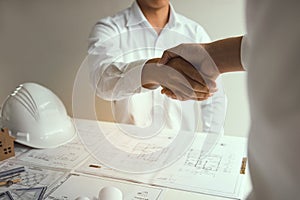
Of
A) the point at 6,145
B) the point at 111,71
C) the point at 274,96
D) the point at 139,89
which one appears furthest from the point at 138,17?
the point at 274,96

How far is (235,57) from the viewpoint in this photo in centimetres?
53

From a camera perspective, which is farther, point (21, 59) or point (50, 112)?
point (21, 59)

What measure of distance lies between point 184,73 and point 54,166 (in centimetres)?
40

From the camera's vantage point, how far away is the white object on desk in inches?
26.1

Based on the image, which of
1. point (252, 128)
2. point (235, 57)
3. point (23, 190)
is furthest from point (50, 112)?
point (252, 128)

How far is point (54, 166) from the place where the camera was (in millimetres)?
837

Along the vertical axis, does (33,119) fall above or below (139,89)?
below

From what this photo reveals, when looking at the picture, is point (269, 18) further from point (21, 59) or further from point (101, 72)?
point (21, 59)

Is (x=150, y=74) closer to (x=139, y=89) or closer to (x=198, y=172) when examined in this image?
(x=139, y=89)

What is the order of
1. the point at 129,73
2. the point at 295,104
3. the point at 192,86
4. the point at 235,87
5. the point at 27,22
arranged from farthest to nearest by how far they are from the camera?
the point at 27,22 → the point at 235,87 → the point at 129,73 → the point at 192,86 → the point at 295,104

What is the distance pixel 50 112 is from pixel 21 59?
2.39ft

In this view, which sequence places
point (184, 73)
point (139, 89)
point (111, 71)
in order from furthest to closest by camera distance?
point (111, 71) → point (139, 89) → point (184, 73)

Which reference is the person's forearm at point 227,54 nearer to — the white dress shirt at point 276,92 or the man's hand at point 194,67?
the man's hand at point 194,67

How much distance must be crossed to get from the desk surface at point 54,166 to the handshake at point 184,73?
0.66 ft
